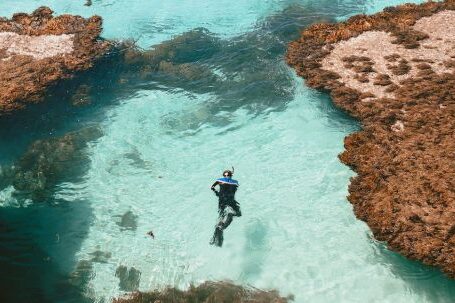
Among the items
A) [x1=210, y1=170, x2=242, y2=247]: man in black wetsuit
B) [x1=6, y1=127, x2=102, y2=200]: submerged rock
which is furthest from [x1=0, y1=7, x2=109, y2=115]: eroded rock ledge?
[x1=210, y1=170, x2=242, y2=247]: man in black wetsuit

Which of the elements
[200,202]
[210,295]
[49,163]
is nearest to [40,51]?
[49,163]

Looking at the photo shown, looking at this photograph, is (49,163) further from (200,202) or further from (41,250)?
(200,202)

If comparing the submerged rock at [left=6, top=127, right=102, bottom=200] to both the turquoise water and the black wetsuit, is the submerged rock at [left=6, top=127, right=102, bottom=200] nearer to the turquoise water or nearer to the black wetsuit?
the turquoise water

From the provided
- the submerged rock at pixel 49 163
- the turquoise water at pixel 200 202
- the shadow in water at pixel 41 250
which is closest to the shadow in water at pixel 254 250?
the turquoise water at pixel 200 202

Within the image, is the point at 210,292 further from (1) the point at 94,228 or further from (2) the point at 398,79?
(2) the point at 398,79

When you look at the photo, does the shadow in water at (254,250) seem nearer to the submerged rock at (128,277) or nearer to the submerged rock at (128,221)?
the submerged rock at (128,277)

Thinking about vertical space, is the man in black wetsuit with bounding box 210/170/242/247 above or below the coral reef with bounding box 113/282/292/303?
above

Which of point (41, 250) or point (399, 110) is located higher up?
point (399, 110)
